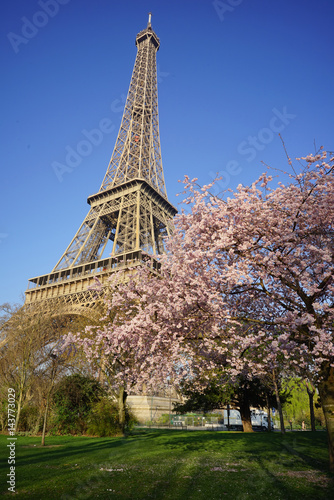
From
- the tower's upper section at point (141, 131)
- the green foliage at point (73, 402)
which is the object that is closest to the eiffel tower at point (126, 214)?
the tower's upper section at point (141, 131)

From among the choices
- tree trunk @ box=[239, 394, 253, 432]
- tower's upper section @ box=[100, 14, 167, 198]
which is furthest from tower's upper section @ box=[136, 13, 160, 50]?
tree trunk @ box=[239, 394, 253, 432]

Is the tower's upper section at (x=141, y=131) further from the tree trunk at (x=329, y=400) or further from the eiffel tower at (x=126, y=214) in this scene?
the tree trunk at (x=329, y=400)

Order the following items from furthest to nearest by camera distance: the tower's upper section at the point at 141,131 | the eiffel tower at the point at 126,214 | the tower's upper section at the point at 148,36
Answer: the tower's upper section at the point at 148,36, the tower's upper section at the point at 141,131, the eiffel tower at the point at 126,214

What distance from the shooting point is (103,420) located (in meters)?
21.5

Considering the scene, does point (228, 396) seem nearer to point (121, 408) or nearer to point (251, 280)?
point (121, 408)

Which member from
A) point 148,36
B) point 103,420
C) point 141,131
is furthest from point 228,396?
point 148,36

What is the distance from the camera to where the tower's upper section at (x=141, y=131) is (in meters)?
56.9

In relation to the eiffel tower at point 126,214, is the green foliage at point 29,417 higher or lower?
lower

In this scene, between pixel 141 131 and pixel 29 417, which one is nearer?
pixel 29 417

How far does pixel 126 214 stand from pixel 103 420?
107 feet

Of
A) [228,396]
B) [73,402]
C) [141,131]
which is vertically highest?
[141,131]

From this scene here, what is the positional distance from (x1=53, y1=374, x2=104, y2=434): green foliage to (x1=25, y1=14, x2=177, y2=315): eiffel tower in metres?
14.2

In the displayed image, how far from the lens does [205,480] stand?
804cm

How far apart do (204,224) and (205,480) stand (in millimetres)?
6626
